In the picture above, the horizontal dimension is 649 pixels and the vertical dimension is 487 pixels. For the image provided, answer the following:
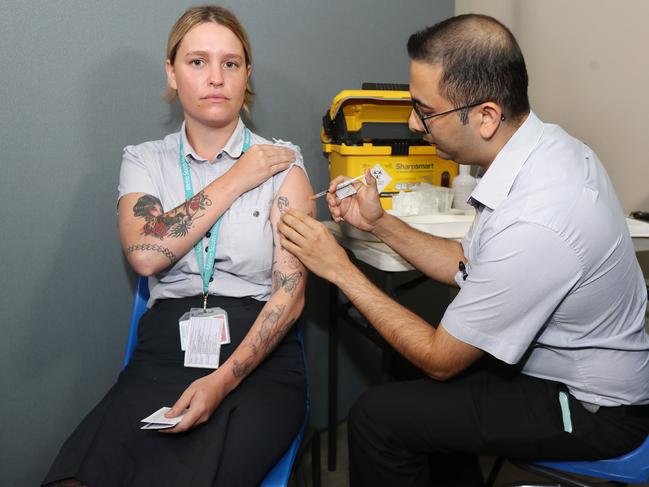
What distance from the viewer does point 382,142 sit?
5.99 ft

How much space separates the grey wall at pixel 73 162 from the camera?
1.51 metres

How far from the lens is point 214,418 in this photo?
3.79 ft

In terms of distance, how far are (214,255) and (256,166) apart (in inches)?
10.2

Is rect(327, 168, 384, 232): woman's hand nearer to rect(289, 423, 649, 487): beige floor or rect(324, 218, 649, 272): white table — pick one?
rect(324, 218, 649, 272): white table

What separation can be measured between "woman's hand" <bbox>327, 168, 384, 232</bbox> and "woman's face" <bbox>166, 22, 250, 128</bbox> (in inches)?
14.4

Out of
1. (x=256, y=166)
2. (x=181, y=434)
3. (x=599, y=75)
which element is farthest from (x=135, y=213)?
→ (x=599, y=75)

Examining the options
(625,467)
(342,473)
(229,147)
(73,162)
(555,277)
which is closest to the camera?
(555,277)

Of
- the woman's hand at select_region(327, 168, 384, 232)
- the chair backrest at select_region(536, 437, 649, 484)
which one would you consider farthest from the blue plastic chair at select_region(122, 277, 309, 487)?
the chair backrest at select_region(536, 437, 649, 484)

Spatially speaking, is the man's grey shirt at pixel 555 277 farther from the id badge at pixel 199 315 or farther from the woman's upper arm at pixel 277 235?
the id badge at pixel 199 315

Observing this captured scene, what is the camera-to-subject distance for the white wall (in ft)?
5.64

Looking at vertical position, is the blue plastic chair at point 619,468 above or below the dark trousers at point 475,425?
below

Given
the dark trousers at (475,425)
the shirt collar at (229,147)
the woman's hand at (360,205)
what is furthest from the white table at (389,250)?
the shirt collar at (229,147)

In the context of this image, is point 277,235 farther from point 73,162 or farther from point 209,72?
point 73,162

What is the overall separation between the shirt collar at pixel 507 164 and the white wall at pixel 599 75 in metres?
0.82
